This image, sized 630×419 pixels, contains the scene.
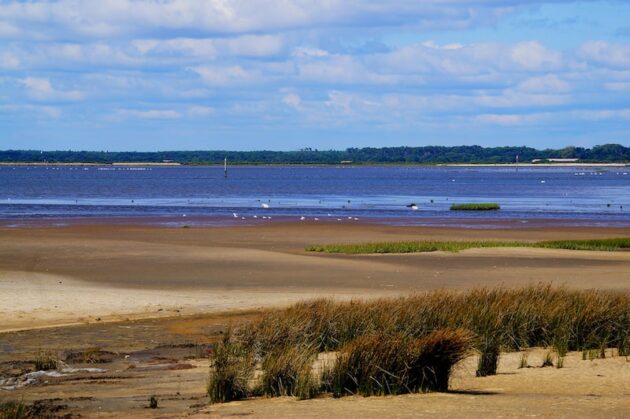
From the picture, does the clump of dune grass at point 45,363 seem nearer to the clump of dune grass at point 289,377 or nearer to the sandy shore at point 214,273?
→ the clump of dune grass at point 289,377

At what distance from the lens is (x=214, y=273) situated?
95.6 feet

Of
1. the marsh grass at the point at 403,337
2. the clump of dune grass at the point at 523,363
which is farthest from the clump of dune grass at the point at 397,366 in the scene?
the clump of dune grass at the point at 523,363

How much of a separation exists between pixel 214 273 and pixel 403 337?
16500 mm

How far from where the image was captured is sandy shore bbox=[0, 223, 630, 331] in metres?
22.5

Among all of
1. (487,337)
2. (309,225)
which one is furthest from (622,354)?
(309,225)

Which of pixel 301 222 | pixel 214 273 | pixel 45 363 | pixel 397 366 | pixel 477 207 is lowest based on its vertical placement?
pixel 301 222

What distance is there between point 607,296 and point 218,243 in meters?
24.7

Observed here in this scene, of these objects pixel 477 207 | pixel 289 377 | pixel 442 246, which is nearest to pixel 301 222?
pixel 477 207

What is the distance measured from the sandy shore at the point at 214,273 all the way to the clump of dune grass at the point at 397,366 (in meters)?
9.05

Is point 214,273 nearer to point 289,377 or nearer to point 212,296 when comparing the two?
point 212,296

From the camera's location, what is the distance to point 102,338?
17.8 meters

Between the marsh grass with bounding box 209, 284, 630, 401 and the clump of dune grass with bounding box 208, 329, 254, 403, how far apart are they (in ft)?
0.04

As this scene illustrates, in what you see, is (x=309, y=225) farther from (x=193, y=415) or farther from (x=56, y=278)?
(x=193, y=415)

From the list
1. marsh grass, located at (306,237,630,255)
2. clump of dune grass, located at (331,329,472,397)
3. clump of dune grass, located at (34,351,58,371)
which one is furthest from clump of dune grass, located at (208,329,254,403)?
marsh grass, located at (306,237,630,255)
